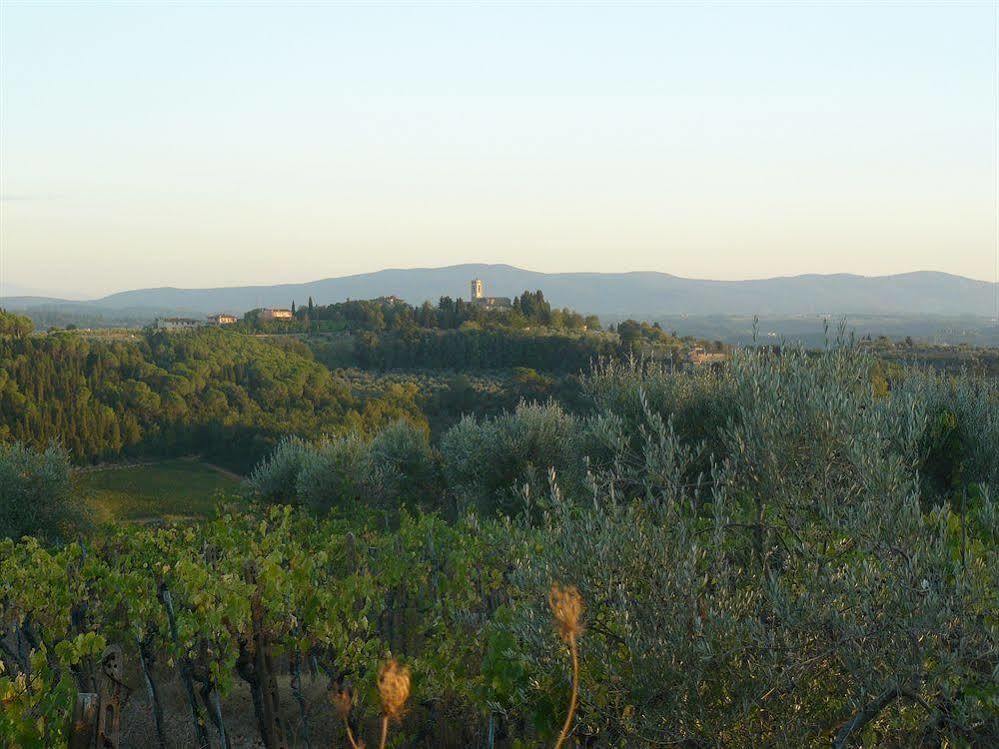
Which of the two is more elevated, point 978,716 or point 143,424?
point 978,716

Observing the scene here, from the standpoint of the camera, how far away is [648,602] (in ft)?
16.4

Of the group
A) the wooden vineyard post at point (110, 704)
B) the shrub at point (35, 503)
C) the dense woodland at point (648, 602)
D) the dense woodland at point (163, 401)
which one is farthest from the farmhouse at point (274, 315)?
the wooden vineyard post at point (110, 704)

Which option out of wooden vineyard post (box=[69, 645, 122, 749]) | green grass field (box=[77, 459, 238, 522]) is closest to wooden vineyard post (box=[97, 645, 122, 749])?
wooden vineyard post (box=[69, 645, 122, 749])

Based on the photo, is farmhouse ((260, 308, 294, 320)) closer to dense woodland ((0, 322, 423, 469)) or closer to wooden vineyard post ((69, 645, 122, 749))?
dense woodland ((0, 322, 423, 469))

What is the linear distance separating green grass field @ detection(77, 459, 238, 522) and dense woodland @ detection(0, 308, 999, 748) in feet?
106

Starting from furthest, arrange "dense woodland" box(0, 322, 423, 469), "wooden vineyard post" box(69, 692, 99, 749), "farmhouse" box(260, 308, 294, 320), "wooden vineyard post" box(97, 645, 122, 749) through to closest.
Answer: "farmhouse" box(260, 308, 294, 320) < "dense woodland" box(0, 322, 423, 469) < "wooden vineyard post" box(97, 645, 122, 749) < "wooden vineyard post" box(69, 692, 99, 749)

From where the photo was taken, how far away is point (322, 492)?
23656 millimetres

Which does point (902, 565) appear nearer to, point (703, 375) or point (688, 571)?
point (688, 571)

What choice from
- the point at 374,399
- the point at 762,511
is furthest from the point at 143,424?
the point at 762,511

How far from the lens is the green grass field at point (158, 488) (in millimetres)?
46094

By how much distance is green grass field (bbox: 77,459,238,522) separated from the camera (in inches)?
1815

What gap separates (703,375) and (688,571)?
10045mm

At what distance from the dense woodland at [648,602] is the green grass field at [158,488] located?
32.4 meters

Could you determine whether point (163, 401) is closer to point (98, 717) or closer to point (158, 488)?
point (158, 488)
